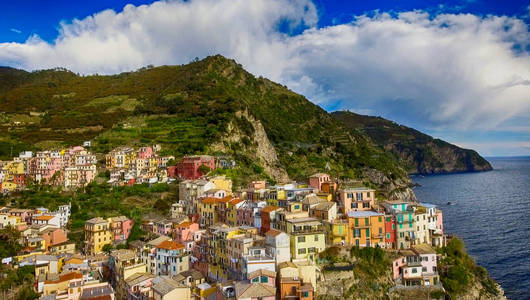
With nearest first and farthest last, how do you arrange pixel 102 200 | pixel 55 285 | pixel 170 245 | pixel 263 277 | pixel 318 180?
pixel 263 277, pixel 55 285, pixel 170 245, pixel 318 180, pixel 102 200

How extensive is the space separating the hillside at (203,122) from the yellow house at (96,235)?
2235 cm

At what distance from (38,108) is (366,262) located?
11460 centimetres

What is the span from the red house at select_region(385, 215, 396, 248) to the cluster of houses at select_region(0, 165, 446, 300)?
10cm

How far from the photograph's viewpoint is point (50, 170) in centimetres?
7081

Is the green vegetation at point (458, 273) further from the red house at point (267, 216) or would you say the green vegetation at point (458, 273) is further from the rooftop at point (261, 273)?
the rooftop at point (261, 273)

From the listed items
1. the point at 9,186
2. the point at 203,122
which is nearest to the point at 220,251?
the point at 9,186

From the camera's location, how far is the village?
1378 inches

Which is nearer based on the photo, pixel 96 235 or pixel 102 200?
pixel 96 235

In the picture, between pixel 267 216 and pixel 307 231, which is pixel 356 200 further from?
pixel 267 216

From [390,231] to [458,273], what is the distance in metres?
7.82

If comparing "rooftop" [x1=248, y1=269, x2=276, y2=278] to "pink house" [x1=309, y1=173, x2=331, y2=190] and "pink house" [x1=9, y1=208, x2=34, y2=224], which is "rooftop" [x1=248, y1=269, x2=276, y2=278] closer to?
"pink house" [x1=309, y1=173, x2=331, y2=190]

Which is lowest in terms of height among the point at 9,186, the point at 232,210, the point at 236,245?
the point at 236,245

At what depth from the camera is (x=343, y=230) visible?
38750 millimetres

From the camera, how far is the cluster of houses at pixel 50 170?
68.1 meters
